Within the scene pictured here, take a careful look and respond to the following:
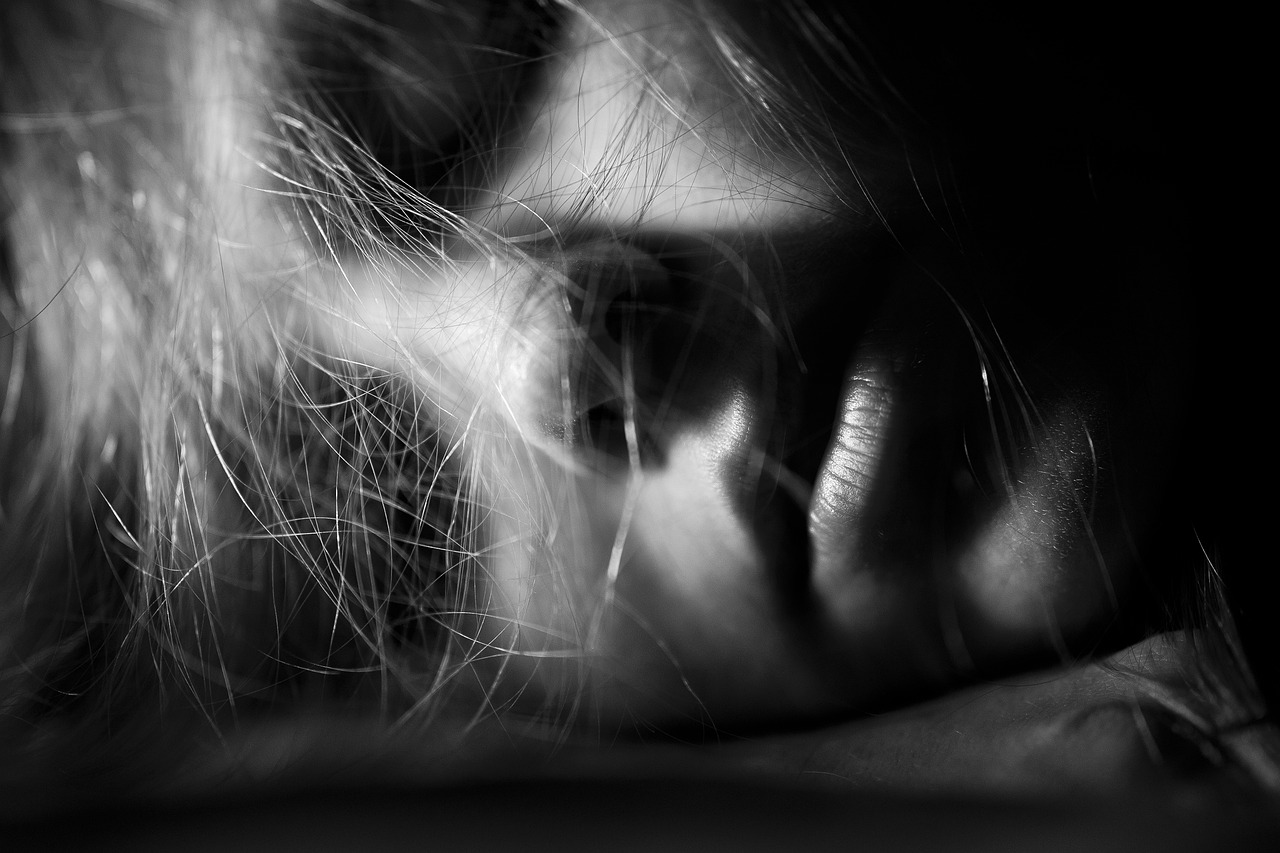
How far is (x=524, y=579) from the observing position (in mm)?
366

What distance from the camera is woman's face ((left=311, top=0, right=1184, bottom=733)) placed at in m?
0.33

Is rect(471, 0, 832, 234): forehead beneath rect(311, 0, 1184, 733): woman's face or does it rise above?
above

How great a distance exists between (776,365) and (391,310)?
0.17 meters

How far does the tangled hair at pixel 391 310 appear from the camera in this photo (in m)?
0.33

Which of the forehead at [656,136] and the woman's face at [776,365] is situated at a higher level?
the forehead at [656,136]

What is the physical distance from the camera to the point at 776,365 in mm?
342

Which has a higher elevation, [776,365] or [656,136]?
[656,136]

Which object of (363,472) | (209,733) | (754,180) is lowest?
(209,733)

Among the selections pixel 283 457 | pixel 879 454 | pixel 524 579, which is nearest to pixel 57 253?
pixel 283 457

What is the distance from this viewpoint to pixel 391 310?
1.17ft

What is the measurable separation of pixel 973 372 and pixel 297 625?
1.07 feet

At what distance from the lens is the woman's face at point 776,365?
1.09 feet

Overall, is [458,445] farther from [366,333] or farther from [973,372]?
[973,372]

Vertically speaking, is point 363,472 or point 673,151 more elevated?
point 673,151
